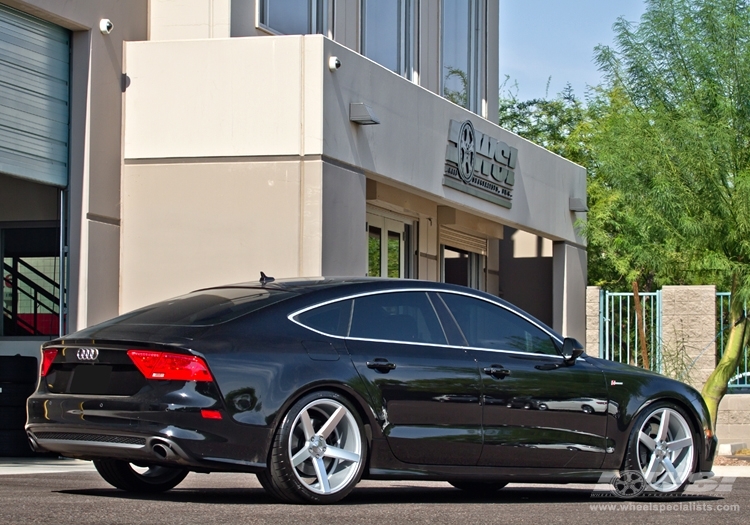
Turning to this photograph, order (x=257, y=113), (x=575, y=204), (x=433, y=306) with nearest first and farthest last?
(x=433, y=306) → (x=257, y=113) → (x=575, y=204)

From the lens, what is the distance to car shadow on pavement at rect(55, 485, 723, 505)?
7.94m

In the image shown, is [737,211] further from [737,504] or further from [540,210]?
[737,504]

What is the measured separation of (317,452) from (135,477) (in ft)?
5.07

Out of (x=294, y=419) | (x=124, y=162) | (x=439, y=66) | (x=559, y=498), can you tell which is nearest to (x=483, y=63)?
(x=439, y=66)

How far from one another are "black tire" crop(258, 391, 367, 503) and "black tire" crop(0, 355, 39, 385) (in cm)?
671

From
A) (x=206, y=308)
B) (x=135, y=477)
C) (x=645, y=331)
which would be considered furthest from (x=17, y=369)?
(x=645, y=331)

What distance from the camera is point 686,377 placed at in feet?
68.2

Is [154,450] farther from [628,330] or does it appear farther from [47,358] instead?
[628,330]

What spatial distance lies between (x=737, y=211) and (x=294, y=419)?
36.1 feet

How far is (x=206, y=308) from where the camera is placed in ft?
25.7

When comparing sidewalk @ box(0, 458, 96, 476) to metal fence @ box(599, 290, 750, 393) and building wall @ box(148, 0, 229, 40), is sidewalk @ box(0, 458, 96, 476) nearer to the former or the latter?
building wall @ box(148, 0, 229, 40)

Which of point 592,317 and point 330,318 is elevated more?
point 330,318

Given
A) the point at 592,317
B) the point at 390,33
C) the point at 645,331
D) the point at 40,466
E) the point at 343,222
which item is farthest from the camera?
the point at 592,317

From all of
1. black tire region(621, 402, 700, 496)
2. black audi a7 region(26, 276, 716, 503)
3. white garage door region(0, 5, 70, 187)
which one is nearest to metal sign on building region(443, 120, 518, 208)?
white garage door region(0, 5, 70, 187)
